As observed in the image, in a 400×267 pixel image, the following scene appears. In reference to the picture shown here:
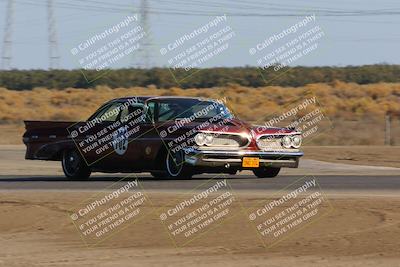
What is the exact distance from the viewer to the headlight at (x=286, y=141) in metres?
20.6

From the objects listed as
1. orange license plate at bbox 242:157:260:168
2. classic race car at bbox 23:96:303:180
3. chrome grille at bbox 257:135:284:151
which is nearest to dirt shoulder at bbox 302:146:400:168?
chrome grille at bbox 257:135:284:151

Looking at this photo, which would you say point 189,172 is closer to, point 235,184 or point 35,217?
point 235,184

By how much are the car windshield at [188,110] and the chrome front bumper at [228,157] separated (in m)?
0.89

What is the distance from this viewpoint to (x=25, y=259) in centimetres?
1116

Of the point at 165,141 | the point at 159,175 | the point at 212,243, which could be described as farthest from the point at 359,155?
the point at 212,243

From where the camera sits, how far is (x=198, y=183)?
1973 cm

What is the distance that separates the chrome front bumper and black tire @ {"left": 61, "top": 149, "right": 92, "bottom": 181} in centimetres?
230

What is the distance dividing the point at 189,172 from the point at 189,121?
90cm

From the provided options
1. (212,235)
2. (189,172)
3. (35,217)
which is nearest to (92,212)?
(35,217)

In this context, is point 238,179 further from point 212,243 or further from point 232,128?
point 212,243

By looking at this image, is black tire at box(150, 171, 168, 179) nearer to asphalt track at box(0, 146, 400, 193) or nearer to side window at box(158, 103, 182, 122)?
asphalt track at box(0, 146, 400, 193)

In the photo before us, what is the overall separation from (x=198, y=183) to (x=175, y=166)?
2.65 ft

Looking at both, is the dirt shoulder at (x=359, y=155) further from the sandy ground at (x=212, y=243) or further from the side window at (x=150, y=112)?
the sandy ground at (x=212, y=243)

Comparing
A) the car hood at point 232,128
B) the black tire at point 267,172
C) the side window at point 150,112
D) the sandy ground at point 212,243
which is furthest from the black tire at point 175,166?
the sandy ground at point 212,243
